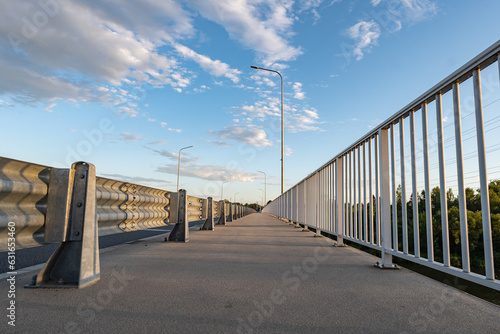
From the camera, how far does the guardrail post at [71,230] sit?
3.04 metres

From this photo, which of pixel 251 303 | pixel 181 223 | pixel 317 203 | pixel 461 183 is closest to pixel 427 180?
pixel 461 183

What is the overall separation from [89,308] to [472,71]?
11.7 feet

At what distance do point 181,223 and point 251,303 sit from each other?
4.99m

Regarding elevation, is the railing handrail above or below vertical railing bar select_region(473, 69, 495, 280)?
above

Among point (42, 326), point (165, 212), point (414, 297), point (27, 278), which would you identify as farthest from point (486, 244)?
point (165, 212)

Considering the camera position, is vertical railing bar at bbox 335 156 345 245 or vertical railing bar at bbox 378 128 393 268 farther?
vertical railing bar at bbox 335 156 345 245

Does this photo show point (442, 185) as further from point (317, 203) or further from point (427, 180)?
point (317, 203)

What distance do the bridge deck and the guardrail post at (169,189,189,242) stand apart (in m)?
3.07

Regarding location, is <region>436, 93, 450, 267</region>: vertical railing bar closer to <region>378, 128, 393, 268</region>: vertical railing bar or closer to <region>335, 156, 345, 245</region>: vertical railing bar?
<region>378, 128, 393, 268</region>: vertical railing bar

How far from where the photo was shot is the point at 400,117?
14.1ft

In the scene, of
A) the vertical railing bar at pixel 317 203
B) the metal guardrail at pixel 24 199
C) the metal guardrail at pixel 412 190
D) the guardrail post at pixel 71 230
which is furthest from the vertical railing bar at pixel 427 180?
the vertical railing bar at pixel 317 203

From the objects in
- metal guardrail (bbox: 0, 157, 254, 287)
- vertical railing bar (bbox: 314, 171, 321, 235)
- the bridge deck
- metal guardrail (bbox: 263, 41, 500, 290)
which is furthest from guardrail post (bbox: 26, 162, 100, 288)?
vertical railing bar (bbox: 314, 171, 321, 235)

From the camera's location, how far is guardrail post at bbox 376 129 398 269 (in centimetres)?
441

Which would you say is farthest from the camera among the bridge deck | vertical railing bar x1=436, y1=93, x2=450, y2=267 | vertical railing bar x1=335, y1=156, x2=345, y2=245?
vertical railing bar x1=335, y1=156, x2=345, y2=245
